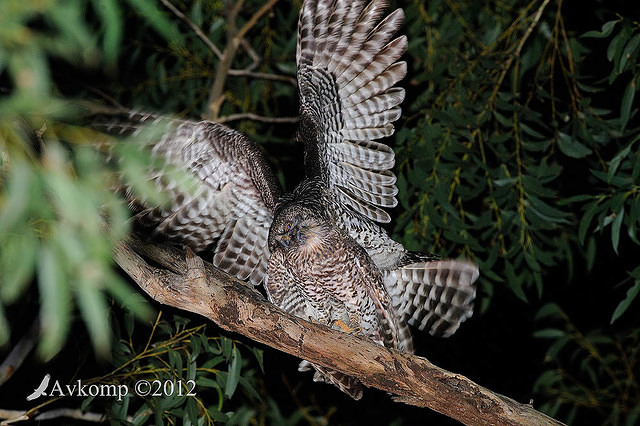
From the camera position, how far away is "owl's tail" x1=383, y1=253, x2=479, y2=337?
7.01 ft

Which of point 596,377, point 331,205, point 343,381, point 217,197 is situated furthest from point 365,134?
point 596,377

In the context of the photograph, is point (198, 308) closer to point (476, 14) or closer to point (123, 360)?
point (123, 360)

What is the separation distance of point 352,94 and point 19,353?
151cm

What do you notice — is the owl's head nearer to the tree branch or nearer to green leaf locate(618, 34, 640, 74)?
the tree branch

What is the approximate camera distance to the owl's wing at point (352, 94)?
1938 millimetres

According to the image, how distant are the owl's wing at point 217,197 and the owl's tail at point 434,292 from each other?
0.52 m

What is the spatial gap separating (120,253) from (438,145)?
56.9 inches

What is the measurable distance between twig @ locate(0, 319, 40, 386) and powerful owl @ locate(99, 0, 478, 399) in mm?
632

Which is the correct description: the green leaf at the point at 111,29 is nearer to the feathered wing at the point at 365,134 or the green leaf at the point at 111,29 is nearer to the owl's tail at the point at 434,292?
the feathered wing at the point at 365,134

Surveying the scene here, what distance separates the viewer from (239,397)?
3100 mm

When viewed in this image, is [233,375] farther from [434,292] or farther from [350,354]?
[434,292]

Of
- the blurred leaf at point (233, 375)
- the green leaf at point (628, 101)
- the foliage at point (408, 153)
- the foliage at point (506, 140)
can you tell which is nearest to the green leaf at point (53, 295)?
the foliage at point (408, 153)

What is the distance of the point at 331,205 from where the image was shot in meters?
2.23

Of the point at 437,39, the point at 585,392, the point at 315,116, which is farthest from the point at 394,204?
the point at 585,392
